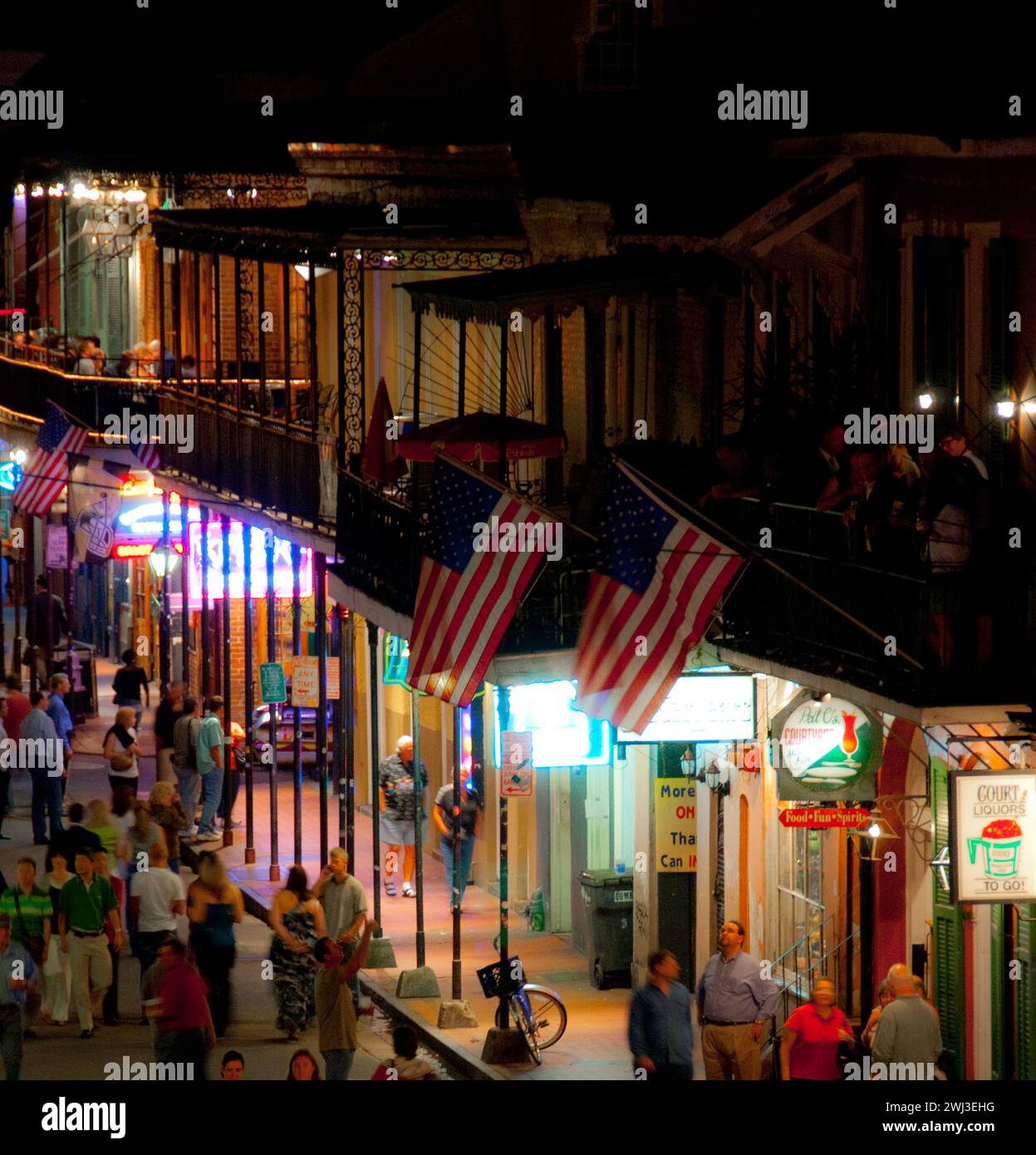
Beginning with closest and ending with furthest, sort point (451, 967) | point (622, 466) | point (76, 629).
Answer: point (622, 466) < point (451, 967) < point (76, 629)

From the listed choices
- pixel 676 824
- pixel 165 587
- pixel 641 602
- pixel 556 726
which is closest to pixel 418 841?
pixel 676 824

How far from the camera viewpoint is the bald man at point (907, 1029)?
51.2ft

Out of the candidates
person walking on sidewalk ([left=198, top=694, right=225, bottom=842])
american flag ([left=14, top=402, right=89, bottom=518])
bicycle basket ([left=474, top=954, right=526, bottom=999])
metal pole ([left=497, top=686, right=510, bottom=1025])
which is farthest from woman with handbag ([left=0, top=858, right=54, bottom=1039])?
american flag ([left=14, top=402, right=89, bottom=518])

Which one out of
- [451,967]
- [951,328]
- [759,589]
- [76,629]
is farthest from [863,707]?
[76,629]

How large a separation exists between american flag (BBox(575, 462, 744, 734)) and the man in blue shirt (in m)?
4.30

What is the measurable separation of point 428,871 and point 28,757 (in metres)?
4.77

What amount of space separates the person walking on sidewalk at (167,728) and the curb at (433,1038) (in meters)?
7.02

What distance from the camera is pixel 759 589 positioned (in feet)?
58.1

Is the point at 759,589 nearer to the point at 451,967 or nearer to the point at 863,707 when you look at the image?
the point at 863,707

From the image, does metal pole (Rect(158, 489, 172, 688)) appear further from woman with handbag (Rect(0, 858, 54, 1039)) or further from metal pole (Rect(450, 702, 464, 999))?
woman with handbag (Rect(0, 858, 54, 1039))

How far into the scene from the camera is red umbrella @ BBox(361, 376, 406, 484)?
25.5 metres

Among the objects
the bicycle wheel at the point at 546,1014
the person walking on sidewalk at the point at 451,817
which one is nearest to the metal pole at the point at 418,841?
the person walking on sidewalk at the point at 451,817

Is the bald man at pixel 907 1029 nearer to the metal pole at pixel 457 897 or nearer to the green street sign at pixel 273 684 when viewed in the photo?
the metal pole at pixel 457 897

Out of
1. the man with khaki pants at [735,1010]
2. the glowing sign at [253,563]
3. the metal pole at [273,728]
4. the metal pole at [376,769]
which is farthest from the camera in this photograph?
the glowing sign at [253,563]
